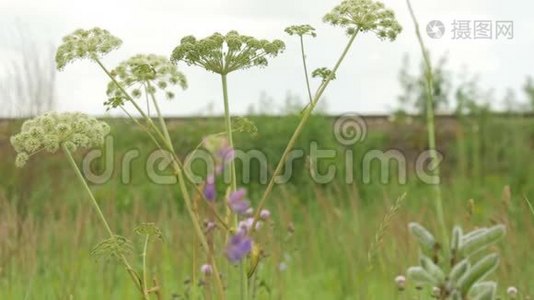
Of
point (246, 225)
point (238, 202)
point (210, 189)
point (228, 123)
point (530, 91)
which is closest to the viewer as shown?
point (238, 202)

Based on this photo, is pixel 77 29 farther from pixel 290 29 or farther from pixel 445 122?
pixel 445 122

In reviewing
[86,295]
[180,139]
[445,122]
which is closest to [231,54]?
[86,295]

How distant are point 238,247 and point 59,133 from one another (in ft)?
2.37

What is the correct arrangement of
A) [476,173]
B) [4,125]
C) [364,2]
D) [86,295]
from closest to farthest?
1. [364,2]
2. [86,295]
3. [4,125]
4. [476,173]

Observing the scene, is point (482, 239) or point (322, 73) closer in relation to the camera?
point (482, 239)

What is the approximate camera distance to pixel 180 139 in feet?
34.6

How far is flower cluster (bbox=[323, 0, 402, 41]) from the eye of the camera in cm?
227

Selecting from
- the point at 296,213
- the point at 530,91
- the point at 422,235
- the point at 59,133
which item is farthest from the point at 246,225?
the point at 530,91

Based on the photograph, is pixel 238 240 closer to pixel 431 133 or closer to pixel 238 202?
pixel 238 202

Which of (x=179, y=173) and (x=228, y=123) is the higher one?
(x=228, y=123)

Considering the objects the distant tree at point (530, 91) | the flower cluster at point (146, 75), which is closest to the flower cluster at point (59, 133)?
the flower cluster at point (146, 75)

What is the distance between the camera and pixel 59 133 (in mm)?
2209

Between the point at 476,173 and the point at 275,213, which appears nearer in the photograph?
the point at 275,213

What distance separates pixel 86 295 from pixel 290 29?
2.42m
